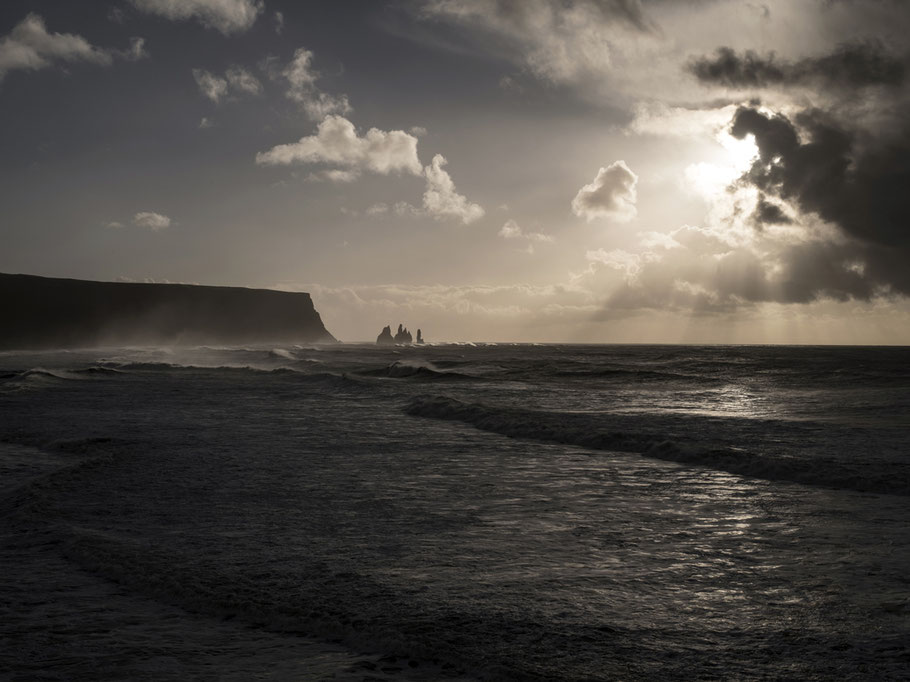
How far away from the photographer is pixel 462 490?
8352 millimetres

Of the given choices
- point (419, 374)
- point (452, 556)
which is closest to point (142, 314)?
point (419, 374)

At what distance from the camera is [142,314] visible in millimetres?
135500

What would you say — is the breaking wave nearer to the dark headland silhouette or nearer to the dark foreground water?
the dark foreground water

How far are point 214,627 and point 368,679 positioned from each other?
4.13ft

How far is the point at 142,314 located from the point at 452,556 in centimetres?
14552

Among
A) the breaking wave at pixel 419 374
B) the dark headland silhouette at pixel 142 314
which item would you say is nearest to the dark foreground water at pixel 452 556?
the breaking wave at pixel 419 374

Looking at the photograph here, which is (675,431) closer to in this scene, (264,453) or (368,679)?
(264,453)

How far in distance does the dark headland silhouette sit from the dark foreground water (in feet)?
392

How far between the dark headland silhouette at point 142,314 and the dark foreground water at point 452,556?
11956cm

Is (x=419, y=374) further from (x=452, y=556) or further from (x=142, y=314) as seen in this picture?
(x=142, y=314)

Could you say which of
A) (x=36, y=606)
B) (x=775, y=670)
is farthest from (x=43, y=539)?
(x=775, y=670)

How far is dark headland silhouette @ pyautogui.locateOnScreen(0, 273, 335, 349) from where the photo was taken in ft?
372

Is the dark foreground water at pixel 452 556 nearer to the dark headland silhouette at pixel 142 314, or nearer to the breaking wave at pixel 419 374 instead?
the breaking wave at pixel 419 374

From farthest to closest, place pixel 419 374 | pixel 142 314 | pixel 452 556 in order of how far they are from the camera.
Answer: pixel 142 314, pixel 419 374, pixel 452 556
